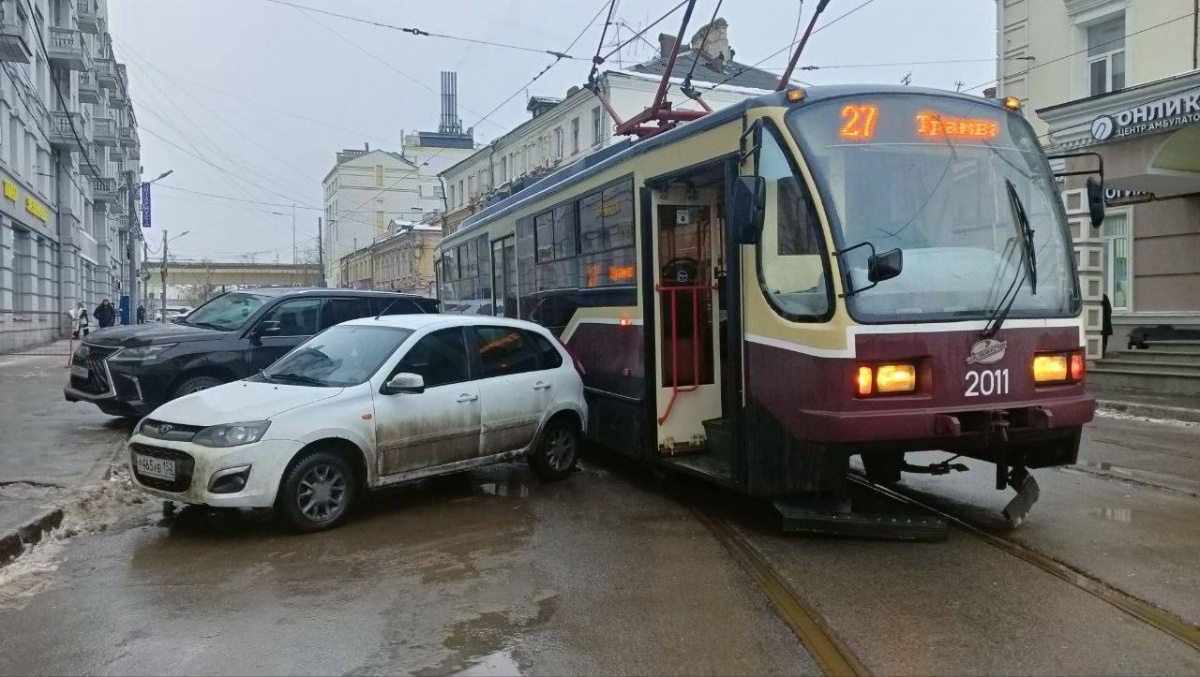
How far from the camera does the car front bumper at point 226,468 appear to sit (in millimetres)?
6305

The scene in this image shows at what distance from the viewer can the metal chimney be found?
82688 mm

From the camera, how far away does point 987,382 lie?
5785 millimetres

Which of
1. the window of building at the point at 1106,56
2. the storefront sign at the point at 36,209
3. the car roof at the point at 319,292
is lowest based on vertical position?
the car roof at the point at 319,292

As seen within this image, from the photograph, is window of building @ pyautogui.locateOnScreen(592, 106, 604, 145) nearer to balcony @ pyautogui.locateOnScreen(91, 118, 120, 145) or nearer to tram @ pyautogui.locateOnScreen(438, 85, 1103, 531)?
balcony @ pyautogui.locateOnScreen(91, 118, 120, 145)

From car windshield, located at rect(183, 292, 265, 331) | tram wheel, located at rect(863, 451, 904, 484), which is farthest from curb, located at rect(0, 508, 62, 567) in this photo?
tram wheel, located at rect(863, 451, 904, 484)

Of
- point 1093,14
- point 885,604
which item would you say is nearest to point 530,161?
point 1093,14

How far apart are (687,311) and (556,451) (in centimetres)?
194

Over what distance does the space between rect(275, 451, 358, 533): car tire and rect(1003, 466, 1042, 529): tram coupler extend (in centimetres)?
491

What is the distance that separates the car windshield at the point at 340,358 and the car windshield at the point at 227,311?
3522 mm

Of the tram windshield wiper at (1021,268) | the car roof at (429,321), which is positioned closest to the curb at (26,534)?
the car roof at (429,321)

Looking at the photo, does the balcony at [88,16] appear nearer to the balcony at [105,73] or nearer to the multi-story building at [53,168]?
the multi-story building at [53,168]

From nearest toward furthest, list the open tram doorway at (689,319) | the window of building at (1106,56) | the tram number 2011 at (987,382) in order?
1. the tram number 2011 at (987,382)
2. the open tram doorway at (689,319)
3. the window of building at (1106,56)

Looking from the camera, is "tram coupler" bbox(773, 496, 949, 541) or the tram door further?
the tram door

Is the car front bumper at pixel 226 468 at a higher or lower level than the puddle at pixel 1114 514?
higher
